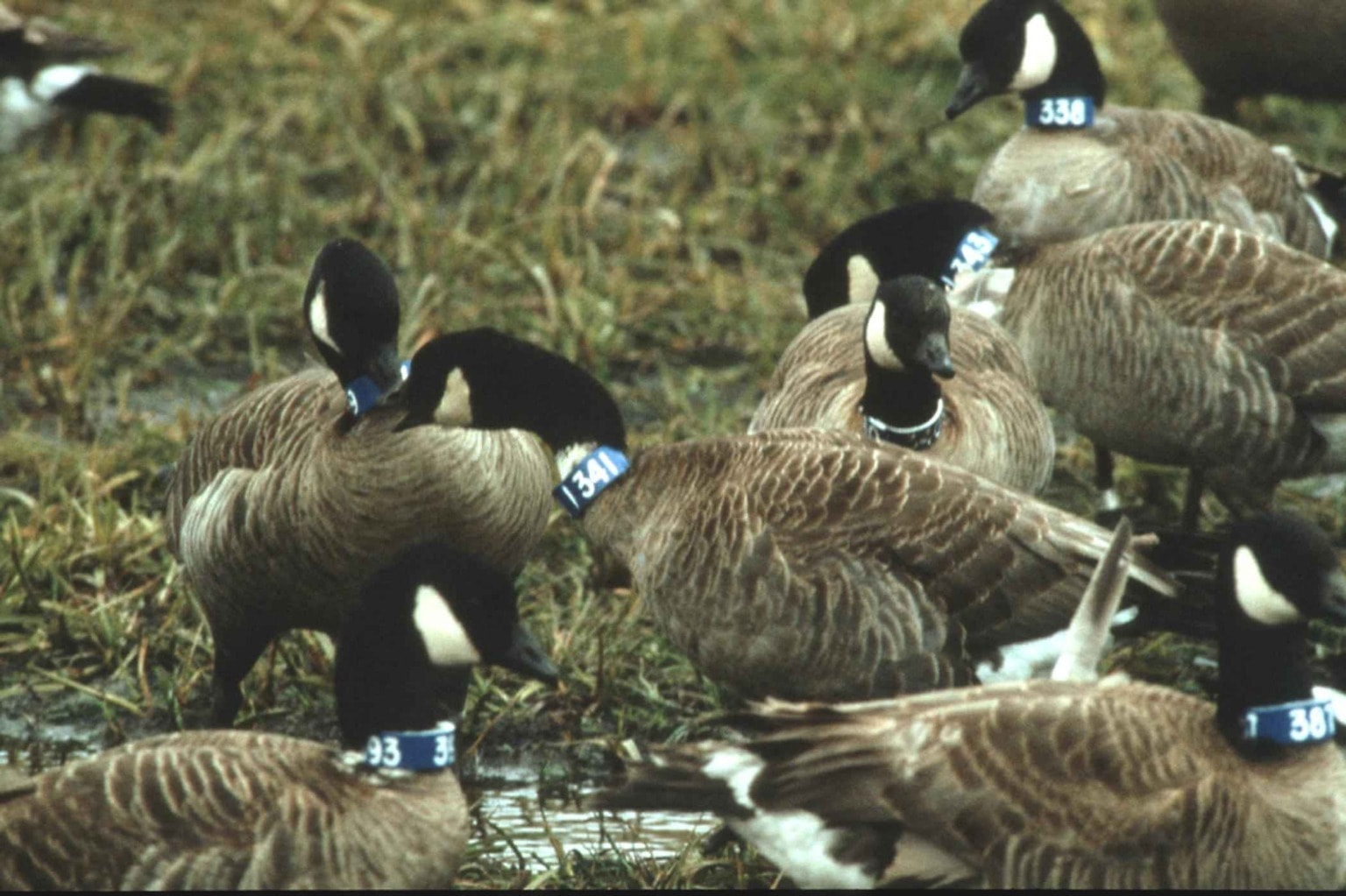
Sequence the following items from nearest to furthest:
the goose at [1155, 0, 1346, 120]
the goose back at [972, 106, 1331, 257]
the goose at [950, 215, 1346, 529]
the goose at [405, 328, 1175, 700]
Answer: the goose at [405, 328, 1175, 700]
the goose at [950, 215, 1346, 529]
the goose back at [972, 106, 1331, 257]
the goose at [1155, 0, 1346, 120]

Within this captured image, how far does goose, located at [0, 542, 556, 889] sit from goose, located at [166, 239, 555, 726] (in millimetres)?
1094

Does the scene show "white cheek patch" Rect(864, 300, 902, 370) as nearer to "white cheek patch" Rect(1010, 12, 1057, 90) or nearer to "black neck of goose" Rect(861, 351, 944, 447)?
"black neck of goose" Rect(861, 351, 944, 447)

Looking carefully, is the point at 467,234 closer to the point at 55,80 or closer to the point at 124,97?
the point at 124,97

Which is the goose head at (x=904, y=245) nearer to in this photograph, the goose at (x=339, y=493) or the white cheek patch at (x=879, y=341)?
the white cheek patch at (x=879, y=341)

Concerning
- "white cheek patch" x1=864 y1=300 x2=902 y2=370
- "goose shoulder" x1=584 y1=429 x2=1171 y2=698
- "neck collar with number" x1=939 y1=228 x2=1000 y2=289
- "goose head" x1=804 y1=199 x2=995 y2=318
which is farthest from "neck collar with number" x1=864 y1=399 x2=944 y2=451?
"goose head" x1=804 y1=199 x2=995 y2=318

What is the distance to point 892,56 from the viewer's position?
12.2 m

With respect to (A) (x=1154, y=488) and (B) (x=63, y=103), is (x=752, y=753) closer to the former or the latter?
(A) (x=1154, y=488)

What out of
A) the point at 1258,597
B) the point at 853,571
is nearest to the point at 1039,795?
the point at 1258,597

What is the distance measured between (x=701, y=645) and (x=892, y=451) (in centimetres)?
80

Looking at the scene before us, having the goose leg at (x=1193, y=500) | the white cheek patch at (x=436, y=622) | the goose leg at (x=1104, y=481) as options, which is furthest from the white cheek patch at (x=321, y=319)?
the goose leg at (x=1193, y=500)

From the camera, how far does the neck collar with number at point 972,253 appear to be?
27.2ft

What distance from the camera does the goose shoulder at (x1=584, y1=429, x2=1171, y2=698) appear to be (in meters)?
6.17

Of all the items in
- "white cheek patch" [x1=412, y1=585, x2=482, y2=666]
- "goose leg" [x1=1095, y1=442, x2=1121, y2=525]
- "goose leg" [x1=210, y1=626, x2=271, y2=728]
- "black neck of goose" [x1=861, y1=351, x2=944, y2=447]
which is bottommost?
"goose leg" [x1=1095, y1=442, x2=1121, y2=525]

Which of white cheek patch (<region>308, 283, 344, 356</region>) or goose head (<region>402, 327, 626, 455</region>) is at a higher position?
white cheek patch (<region>308, 283, 344, 356</region>)
